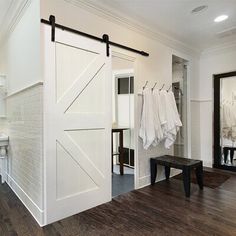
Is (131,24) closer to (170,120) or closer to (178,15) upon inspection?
(178,15)

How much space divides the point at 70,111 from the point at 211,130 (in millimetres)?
3446

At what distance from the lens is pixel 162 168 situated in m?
3.64

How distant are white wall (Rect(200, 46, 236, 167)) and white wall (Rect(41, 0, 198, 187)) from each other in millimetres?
588

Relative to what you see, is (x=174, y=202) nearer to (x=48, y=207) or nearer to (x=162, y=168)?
(x=162, y=168)

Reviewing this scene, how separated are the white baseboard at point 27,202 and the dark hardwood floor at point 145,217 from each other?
0.05 meters

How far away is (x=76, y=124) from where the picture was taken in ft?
7.80

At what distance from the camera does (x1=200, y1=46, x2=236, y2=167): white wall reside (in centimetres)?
435

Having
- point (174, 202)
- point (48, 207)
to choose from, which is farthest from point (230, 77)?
point (48, 207)

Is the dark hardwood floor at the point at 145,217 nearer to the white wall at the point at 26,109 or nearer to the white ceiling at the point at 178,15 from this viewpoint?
the white wall at the point at 26,109

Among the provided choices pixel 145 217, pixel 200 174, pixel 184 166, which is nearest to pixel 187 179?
pixel 184 166

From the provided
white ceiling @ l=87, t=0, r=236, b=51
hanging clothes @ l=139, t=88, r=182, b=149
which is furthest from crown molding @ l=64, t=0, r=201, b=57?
hanging clothes @ l=139, t=88, r=182, b=149

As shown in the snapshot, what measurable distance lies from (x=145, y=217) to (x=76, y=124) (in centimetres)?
136

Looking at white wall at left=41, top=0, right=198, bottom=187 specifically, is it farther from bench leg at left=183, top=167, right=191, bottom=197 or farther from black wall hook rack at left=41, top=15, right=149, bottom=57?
bench leg at left=183, top=167, right=191, bottom=197

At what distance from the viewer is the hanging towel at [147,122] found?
312 centimetres
